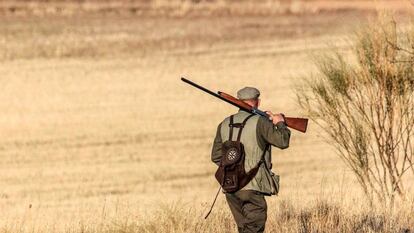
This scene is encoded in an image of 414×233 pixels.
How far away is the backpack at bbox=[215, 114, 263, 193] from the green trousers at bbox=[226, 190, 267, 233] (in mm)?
121

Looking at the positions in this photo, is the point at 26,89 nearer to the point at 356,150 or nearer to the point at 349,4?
the point at 356,150

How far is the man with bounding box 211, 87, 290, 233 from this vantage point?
10336 mm

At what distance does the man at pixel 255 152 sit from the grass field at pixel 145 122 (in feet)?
6.00

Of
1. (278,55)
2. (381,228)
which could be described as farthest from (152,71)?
(381,228)

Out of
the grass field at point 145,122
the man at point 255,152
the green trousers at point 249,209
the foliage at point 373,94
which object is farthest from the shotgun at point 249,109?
the foliage at point 373,94

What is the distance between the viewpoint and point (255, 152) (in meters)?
10.4

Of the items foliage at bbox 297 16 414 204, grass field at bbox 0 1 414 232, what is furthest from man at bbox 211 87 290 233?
foliage at bbox 297 16 414 204

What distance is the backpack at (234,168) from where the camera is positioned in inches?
408

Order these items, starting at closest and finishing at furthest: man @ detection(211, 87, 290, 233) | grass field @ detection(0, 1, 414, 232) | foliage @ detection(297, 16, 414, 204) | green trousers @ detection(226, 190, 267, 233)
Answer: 1. man @ detection(211, 87, 290, 233)
2. green trousers @ detection(226, 190, 267, 233)
3. grass field @ detection(0, 1, 414, 232)
4. foliage @ detection(297, 16, 414, 204)

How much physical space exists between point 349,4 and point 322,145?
2977 cm

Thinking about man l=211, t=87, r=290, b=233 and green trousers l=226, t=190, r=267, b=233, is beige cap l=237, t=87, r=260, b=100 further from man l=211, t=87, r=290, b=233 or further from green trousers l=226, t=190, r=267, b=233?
green trousers l=226, t=190, r=267, b=233

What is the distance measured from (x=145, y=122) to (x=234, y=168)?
17.8 metres

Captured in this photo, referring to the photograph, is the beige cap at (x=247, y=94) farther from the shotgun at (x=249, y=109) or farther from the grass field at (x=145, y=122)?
the grass field at (x=145, y=122)

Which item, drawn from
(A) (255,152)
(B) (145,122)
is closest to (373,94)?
(A) (255,152)
